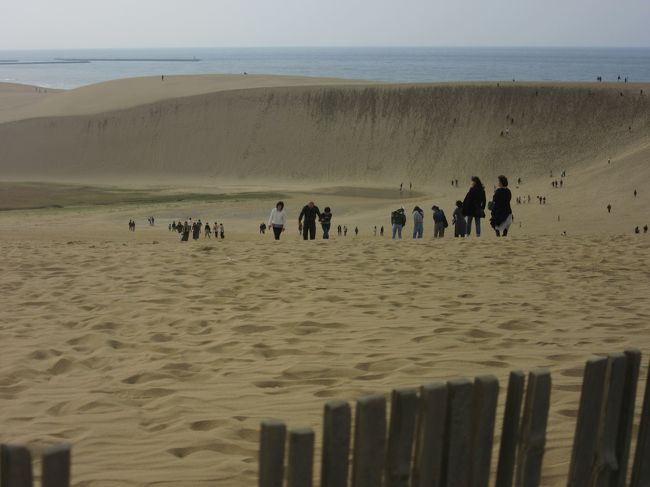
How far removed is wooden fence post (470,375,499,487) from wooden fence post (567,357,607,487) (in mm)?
397

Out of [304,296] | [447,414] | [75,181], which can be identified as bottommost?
[75,181]

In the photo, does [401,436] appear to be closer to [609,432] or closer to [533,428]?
[533,428]

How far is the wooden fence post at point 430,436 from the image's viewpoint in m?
2.69

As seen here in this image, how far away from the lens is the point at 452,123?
6400 cm

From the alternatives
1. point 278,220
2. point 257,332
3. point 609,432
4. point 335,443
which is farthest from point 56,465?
point 278,220

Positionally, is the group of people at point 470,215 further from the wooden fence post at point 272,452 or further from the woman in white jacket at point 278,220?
the wooden fence post at point 272,452

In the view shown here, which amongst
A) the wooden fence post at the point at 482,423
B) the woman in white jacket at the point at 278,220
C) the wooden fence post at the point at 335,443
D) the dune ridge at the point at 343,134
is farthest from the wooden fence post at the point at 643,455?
the dune ridge at the point at 343,134

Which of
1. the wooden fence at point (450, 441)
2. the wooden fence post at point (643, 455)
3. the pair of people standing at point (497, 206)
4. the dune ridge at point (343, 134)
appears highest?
the wooden fence at point (450, 441)

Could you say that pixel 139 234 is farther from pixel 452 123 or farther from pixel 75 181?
pixel 452 123

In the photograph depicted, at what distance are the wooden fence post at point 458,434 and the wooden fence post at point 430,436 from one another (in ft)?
0.07

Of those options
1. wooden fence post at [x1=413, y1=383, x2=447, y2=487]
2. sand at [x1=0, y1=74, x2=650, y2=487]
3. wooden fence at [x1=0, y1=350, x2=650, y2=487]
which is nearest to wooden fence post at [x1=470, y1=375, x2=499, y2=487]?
wooden fence at [x1=0, y1=350, x2=650, y2=487]

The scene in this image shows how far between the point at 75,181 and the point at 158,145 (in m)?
9.89

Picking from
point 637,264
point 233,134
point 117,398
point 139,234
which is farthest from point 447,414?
point 233,134

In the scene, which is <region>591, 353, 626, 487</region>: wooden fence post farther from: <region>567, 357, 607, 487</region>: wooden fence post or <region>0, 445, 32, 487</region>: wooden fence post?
<region>0, 445, 32, 487</region>: wooden fence post
